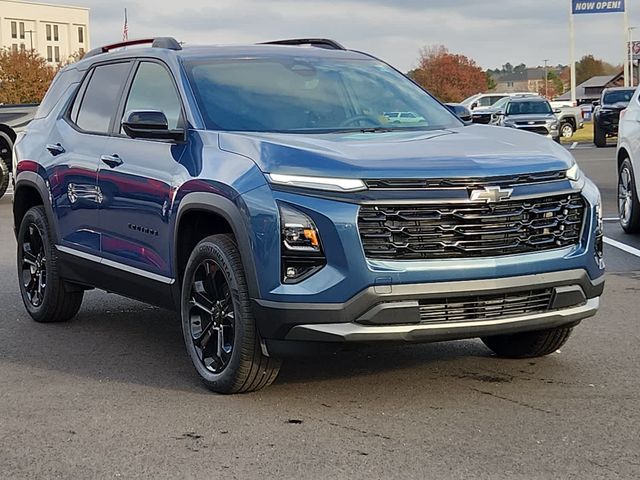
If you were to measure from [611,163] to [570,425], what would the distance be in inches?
861

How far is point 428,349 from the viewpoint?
23.0 feet

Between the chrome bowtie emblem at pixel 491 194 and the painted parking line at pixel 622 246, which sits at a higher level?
the chrome bowtie emblem at pixel 491 194

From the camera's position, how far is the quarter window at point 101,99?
7.46m

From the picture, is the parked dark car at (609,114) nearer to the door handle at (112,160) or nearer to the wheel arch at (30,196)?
the wheel arch at (30,196)

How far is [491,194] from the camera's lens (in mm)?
5484

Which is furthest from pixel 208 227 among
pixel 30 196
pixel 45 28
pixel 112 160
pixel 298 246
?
pixel 45 28

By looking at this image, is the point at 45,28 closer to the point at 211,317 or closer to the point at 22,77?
the point at 22,77

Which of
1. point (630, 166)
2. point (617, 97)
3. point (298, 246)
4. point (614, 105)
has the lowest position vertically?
point (298, 246)

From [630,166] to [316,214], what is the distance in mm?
7223

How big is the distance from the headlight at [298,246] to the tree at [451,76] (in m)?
96.5

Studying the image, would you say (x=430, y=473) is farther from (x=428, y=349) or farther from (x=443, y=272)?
(x=428, y=349)

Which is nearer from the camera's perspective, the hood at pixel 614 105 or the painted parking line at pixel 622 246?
the painted parking line at pixel 622 246

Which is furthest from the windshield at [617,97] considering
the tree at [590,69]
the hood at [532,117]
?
the tree at [590,69]

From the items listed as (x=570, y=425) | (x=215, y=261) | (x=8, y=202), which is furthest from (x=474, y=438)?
(x=8, y=202)
